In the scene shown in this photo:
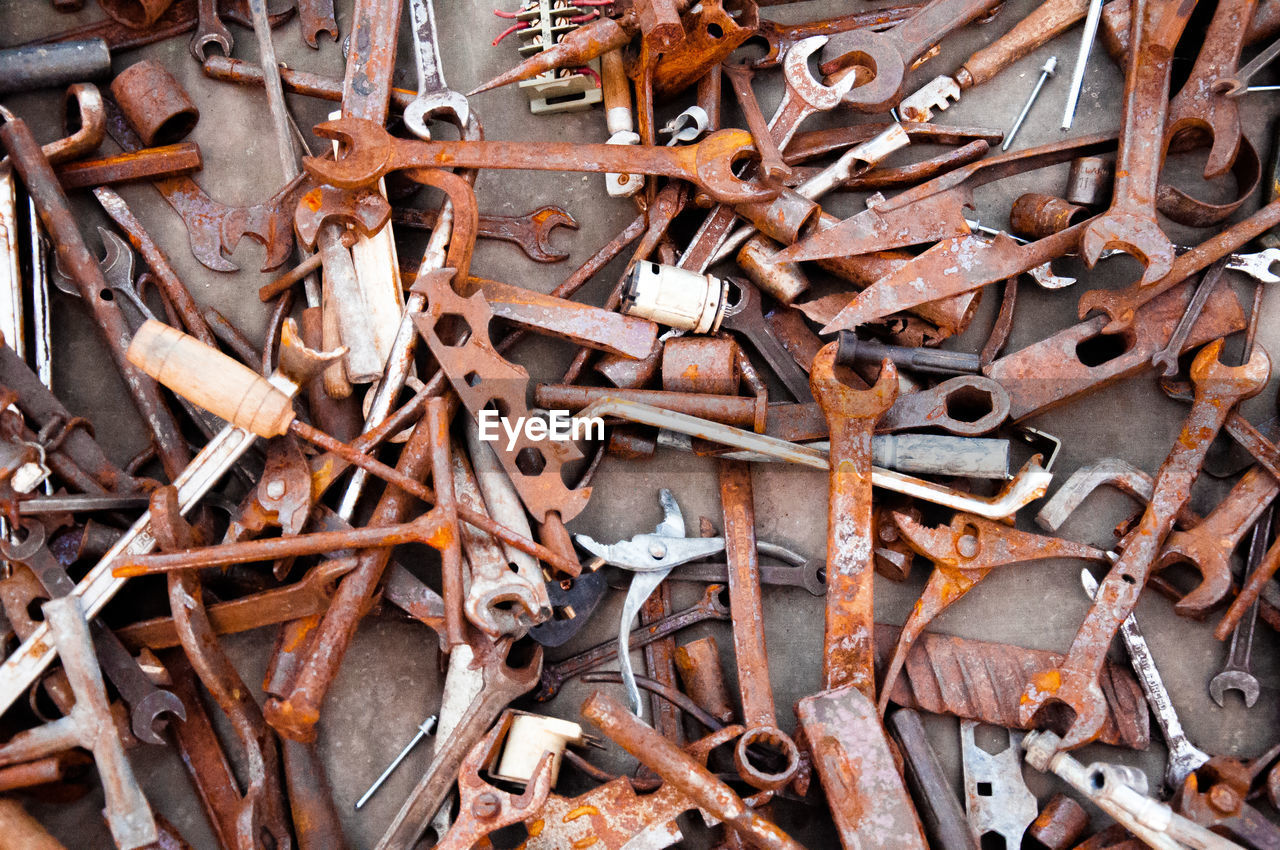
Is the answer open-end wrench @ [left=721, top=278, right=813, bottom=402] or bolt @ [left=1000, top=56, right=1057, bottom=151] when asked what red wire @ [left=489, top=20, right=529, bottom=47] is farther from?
bolt @ [left=1000, top=56, right=1057, bottom=151]

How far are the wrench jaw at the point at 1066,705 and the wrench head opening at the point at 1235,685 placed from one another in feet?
1.14

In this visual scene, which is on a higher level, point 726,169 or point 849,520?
point 726,169

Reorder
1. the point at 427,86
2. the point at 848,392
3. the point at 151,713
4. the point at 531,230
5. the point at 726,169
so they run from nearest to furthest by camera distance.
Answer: the point at 151,713 < the point at 848,392 < the point at 726,169 < the point at 427,86 < the point at 531,230

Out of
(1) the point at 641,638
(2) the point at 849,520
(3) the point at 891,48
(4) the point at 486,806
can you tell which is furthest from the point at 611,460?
(3) the point at 891,48

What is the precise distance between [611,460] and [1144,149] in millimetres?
1749

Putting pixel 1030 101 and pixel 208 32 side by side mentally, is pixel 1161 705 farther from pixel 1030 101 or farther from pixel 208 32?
pixel 208 32

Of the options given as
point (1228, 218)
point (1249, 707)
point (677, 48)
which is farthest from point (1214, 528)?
point (677, 48)

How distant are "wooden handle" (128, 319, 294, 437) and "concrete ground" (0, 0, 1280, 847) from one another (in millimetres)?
532

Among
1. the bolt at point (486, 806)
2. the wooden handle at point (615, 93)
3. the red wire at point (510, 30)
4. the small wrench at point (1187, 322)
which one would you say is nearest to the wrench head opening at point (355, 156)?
the red wire at point (510, 30)

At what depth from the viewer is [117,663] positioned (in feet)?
7.91

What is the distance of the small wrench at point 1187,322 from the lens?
2629 millimetres

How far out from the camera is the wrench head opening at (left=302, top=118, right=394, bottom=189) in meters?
2.54

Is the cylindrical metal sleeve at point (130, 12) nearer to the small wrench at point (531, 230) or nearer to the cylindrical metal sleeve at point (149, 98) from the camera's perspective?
the cylindrical metal sleeve at point (149, 98)

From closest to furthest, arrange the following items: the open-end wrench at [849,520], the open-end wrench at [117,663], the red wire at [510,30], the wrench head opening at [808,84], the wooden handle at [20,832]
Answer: the wooden handle at [20,832] < the open-end wrench at [117,663] < the open-end wrench at [849,520] < the wrench head opening at [808,84] < the red wire at [510,30]
